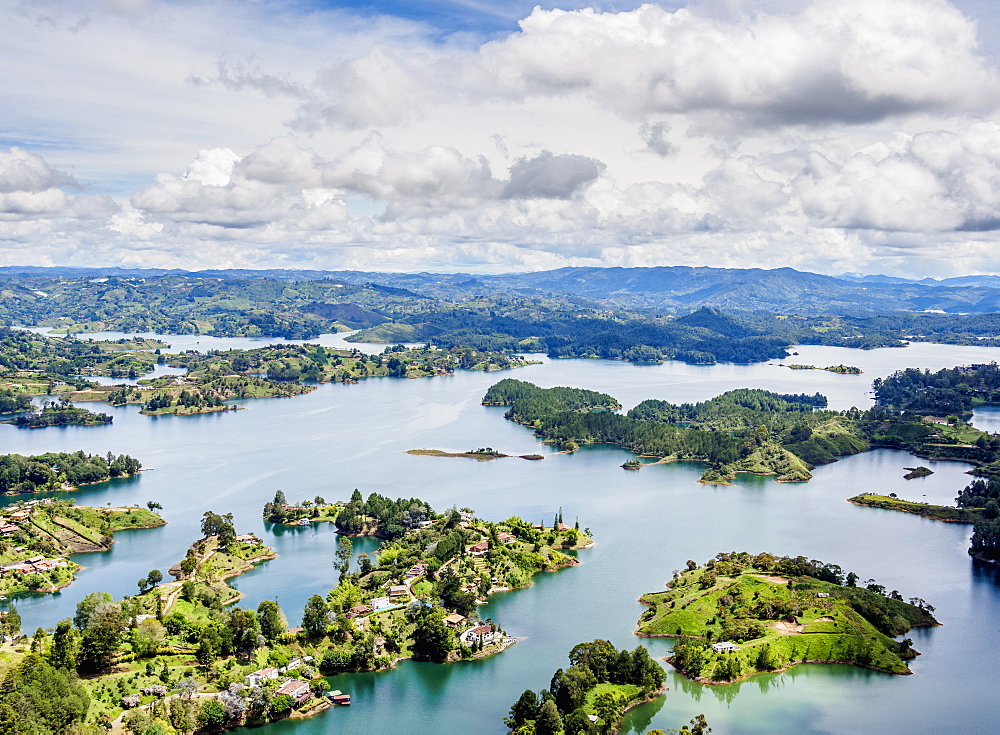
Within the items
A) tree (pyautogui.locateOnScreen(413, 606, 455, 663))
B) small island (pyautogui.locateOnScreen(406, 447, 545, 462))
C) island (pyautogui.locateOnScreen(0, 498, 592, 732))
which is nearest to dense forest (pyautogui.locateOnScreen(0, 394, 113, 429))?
small island (pyautogui.locateOnScreen(406, 447, 545, 462))

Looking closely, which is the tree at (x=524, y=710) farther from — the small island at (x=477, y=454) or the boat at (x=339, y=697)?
the small island at (x=477, y=454)

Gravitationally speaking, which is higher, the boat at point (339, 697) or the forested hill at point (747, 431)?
the forested hill at point (747, 431)

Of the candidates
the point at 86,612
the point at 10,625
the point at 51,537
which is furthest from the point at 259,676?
the point at 51,537

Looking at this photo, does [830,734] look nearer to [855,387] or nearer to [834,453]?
[834,453]

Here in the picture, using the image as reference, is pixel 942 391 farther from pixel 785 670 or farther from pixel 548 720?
pixel 548 720

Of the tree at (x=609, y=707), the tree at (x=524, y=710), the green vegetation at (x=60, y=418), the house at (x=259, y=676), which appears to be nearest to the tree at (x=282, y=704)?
the house at (x=259, y=676)
